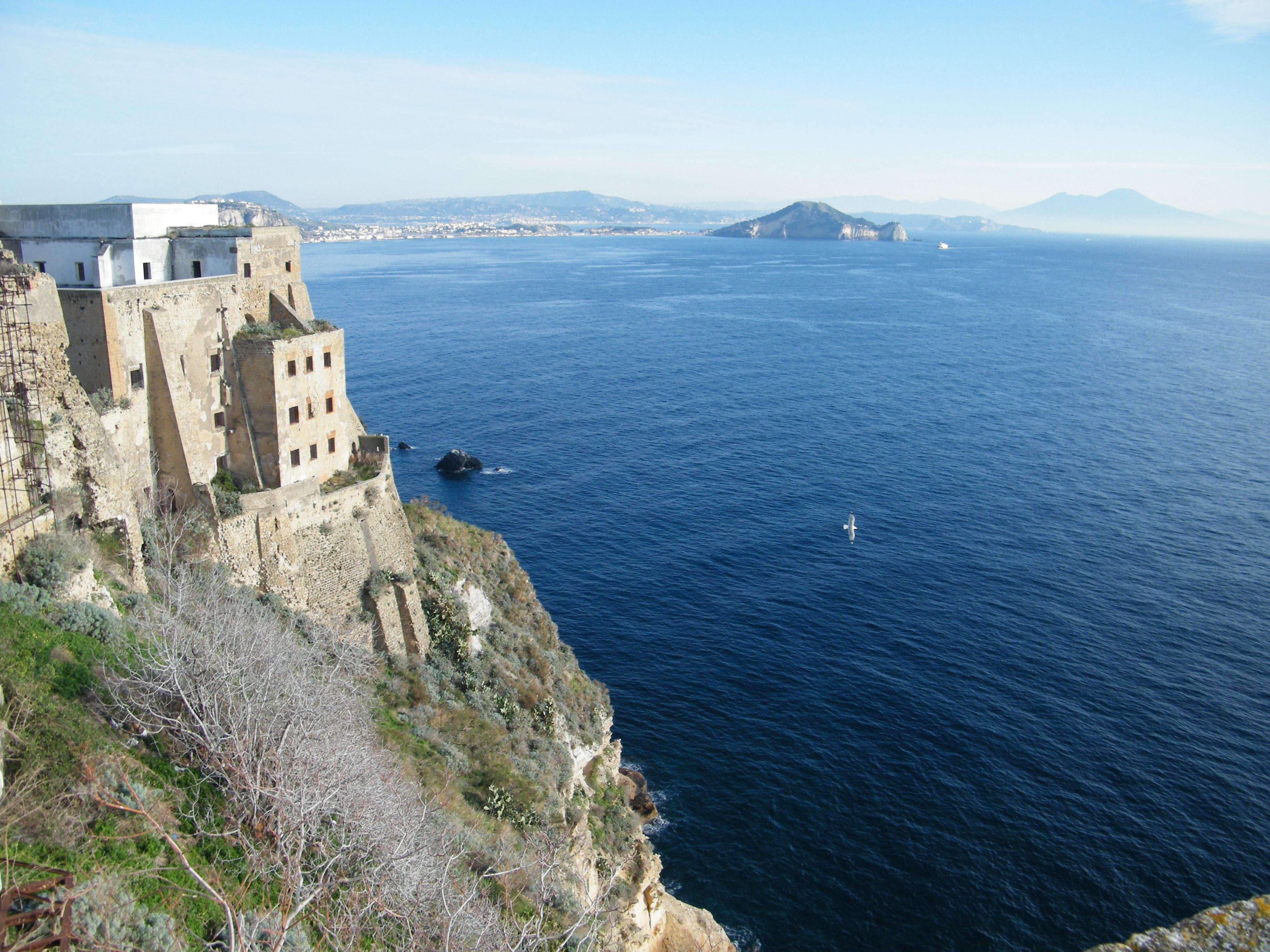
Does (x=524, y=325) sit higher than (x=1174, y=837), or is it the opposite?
(x=524, y=325)

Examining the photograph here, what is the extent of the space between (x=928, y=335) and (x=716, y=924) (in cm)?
13975

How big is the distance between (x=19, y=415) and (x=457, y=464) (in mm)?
60630

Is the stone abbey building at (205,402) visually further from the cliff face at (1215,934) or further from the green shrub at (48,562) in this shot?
the cliff face at (1215,934)

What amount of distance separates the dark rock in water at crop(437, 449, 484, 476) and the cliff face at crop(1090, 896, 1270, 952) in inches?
2855

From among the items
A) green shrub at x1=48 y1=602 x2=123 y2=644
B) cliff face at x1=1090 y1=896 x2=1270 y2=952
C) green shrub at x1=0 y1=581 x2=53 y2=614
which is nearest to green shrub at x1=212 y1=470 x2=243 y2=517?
green shrub at x1=48 y1=602 x2=123 y2=644

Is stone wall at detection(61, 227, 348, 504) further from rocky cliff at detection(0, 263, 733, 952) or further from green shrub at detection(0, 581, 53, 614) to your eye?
green shrub at detection(0, 581, 53, 614)

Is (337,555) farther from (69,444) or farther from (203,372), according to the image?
(69,444)

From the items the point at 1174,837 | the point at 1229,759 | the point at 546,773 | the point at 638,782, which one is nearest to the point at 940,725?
the point at 1174,837

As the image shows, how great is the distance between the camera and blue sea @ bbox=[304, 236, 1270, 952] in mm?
40781

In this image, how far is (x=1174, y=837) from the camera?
1634 inches

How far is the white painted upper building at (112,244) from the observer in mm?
34156

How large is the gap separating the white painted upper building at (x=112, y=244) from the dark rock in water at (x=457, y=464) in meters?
48.3

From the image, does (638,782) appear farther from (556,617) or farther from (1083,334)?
(1083,334)

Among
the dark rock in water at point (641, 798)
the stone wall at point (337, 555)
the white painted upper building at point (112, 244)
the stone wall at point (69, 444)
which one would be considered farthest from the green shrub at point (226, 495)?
the dark rock in water at point (641, 798)
